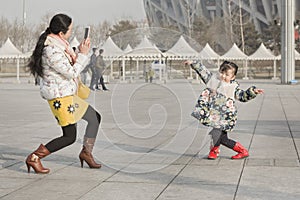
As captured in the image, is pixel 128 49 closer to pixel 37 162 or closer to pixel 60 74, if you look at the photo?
pixel 60 74

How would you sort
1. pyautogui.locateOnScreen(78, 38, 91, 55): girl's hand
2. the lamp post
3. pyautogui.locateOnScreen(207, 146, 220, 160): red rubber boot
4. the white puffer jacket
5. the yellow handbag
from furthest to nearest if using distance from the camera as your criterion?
the lamp post → pyautogui.locateOnScreen(207, 146, 220, 160): red rubber boot → the yellow handbag → pyautogui.locateOnScreen(78, 38, 91, 55): girl's hand → the white puffer jacket

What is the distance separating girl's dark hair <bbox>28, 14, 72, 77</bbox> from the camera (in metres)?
6.43

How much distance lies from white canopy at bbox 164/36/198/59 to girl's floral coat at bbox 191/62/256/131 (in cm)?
62

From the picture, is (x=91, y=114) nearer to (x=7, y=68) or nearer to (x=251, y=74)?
(x=251, y=74)

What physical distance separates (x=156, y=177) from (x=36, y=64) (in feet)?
5.99

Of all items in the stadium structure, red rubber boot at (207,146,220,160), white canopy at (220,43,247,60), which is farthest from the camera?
the stadium structure

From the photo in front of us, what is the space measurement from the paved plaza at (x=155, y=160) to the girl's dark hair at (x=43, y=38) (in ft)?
3.84

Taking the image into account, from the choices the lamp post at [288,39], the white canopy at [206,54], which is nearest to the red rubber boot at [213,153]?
the white canopy at [206,54]

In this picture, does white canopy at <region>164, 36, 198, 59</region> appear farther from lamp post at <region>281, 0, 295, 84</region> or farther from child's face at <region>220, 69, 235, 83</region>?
lamp post at <region>281, 0, 295, 84</region>

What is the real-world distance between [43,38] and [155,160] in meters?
2.14

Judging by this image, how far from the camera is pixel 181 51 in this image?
850 cm

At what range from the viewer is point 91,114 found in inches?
265

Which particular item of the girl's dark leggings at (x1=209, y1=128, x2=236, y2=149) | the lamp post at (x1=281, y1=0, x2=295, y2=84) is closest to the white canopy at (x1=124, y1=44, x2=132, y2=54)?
the girl's dark leggings at (x1=209, y1=128, x2=236, y2=149)

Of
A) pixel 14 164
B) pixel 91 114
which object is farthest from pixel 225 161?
pixel 14 164
